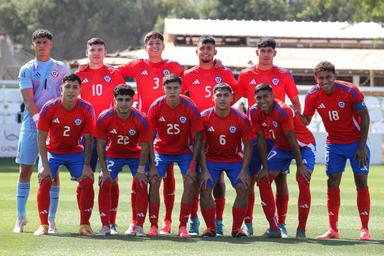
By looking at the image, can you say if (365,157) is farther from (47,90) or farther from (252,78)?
(47,90)

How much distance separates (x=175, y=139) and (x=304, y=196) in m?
1.71

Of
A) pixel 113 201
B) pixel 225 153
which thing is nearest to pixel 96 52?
pixel 113 201

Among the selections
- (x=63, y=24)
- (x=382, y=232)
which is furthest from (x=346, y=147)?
(x=63, y=24)

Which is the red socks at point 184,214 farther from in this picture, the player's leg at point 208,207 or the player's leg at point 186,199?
the player's leg at point 208,207

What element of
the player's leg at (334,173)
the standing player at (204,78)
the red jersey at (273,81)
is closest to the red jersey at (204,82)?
the standing player at (204,78)

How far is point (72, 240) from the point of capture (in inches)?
511

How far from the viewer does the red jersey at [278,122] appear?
44.7 feet

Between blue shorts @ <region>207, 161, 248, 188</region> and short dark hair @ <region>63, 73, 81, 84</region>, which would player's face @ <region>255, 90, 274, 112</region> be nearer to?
blue shorts @ <region>207, 161, 248, 188</region>

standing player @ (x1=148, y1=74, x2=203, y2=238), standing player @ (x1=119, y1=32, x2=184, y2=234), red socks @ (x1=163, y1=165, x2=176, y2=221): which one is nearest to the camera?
standing player @ (x1=148, y1=74, x2=203, y2=238)

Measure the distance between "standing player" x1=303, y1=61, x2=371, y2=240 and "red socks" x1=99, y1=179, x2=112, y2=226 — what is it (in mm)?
2552

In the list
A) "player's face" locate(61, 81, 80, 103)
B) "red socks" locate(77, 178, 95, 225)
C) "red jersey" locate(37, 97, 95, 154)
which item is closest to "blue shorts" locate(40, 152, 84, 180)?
"red jersey" locate(37, 97, 95, 154)

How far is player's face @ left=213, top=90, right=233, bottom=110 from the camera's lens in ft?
44.6

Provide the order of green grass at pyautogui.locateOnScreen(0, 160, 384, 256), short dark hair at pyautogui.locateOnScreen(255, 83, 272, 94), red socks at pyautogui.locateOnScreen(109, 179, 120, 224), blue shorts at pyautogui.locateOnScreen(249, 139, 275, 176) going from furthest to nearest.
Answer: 1. red socks at pyautogui.locateOnScreen(109, 179, 120, 224)
2. blue shorts at pyautogui.locateOnScreen(249, 139, 275, 176)
3. short dark hair at pyautogui.locateOnScreen(255, 83, 272, 94)
4. green grass at pyautogui.locateOnScreen(0, 160, 384, 256)

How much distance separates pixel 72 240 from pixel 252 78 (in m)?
3.25
